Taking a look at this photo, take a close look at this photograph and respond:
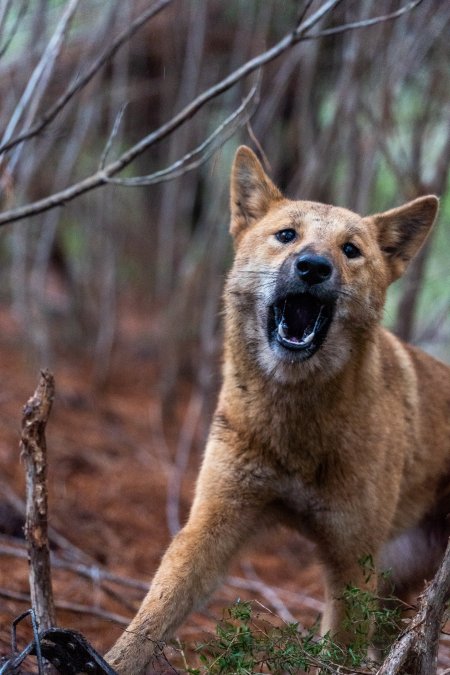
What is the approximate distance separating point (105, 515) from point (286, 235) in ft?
11.2

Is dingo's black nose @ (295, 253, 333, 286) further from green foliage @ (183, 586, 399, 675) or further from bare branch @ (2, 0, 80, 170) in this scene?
bare branch @ (2, 0, 80, 170)

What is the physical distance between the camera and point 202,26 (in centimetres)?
756

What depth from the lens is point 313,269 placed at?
143 inches

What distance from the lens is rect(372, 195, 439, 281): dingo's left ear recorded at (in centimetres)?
427

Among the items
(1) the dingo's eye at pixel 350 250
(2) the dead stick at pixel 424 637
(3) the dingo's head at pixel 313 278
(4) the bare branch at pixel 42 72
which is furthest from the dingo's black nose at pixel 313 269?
(4) the bare branch at pixel 42 72

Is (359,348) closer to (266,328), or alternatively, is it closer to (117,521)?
(266,328)

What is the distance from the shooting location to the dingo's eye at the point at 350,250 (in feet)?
13.0


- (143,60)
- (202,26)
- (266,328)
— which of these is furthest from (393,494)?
(143,60)

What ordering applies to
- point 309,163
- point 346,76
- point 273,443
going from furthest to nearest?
point 309,163
point 346,76
point 273,443

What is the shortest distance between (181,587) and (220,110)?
6567 mm

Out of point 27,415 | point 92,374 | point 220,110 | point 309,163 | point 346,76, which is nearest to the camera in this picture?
point 27,415

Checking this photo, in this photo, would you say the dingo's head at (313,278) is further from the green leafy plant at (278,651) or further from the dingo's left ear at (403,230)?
the green leafy plant at (278,651)

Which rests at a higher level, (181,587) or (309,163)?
(309,163)

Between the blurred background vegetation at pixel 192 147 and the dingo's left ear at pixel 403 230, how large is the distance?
1.90 m
